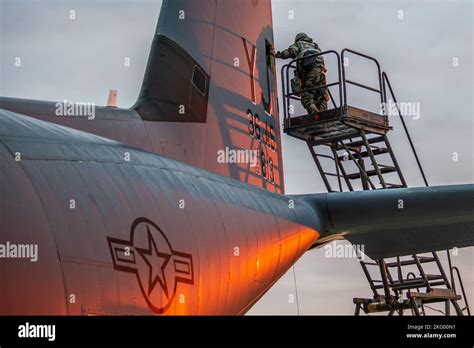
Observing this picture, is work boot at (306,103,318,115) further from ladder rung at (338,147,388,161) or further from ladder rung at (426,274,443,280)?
ladder rung at (426,274,443,280)

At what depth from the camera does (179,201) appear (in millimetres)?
7164

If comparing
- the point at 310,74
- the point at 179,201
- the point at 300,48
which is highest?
the point at 300,48

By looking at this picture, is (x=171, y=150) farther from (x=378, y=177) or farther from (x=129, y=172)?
(x=378, y=177)

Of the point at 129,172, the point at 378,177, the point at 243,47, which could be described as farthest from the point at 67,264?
the point at 378,177

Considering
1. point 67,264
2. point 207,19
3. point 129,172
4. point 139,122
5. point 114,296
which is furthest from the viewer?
point 207,19

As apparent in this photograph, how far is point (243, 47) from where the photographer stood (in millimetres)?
11477

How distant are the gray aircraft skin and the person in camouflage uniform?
2508mm

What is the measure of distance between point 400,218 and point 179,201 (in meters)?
3.66

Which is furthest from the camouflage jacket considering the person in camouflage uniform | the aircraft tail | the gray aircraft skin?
the aircraft tail

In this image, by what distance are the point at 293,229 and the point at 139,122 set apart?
2.22 metres

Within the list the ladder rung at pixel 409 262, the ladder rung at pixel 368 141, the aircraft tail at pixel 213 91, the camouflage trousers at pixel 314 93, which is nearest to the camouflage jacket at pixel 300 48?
the camouflage trousers at pixel 314 93

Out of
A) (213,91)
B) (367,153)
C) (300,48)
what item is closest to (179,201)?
(213,91)

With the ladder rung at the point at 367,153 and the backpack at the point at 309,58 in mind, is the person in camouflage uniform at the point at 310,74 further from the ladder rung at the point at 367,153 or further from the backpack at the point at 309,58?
the ladder rung at the point at 367,153

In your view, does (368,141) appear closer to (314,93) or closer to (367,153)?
(367,153)
